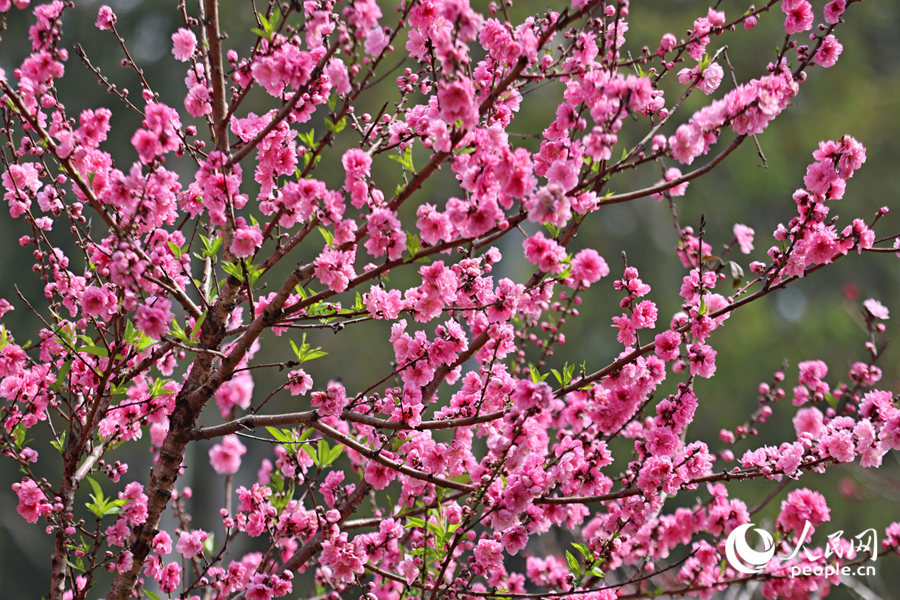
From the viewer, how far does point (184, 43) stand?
2.05 meters

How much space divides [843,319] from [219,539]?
909 centimetres

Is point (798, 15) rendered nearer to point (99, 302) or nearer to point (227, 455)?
point (99, 302)

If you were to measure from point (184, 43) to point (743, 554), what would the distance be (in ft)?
8.79

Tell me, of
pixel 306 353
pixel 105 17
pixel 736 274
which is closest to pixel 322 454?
pixel 306 353

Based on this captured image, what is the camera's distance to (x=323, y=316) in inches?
71.7

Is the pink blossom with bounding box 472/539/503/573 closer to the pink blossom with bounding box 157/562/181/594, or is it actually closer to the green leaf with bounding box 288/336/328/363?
the green leaf with bounding box 288/336/328/363

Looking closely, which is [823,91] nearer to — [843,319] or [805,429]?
[843,319]

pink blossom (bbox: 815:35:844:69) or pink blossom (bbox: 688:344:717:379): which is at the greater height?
pink blossom (bbox: 815:35:844:69)

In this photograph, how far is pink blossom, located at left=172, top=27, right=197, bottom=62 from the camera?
204 centimetres

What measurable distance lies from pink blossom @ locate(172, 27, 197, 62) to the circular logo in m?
2.49

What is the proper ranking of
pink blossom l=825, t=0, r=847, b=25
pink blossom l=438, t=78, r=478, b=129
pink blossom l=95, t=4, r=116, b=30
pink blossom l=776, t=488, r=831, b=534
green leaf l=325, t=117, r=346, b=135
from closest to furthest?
1. pink blossom l=438, t=78, r=478, b=129
2. green leaf l=325, t=117, r=346, b=135
3. pink blossom l=825, t=0, r=847, b=25
4. pink blossom l=95, t=4, r=116, b=30
5. pink blossom l=776, t=488, r=831, b=534

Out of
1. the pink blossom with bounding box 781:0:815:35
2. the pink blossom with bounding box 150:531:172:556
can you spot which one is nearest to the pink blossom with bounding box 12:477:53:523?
the pink blossom with bounding box 150:531:172:556

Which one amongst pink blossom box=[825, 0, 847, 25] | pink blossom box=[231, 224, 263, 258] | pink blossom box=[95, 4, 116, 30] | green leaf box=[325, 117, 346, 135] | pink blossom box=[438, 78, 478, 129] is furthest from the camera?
pink blossom box=[95, 4, 116, 30]

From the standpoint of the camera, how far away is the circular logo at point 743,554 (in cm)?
251
